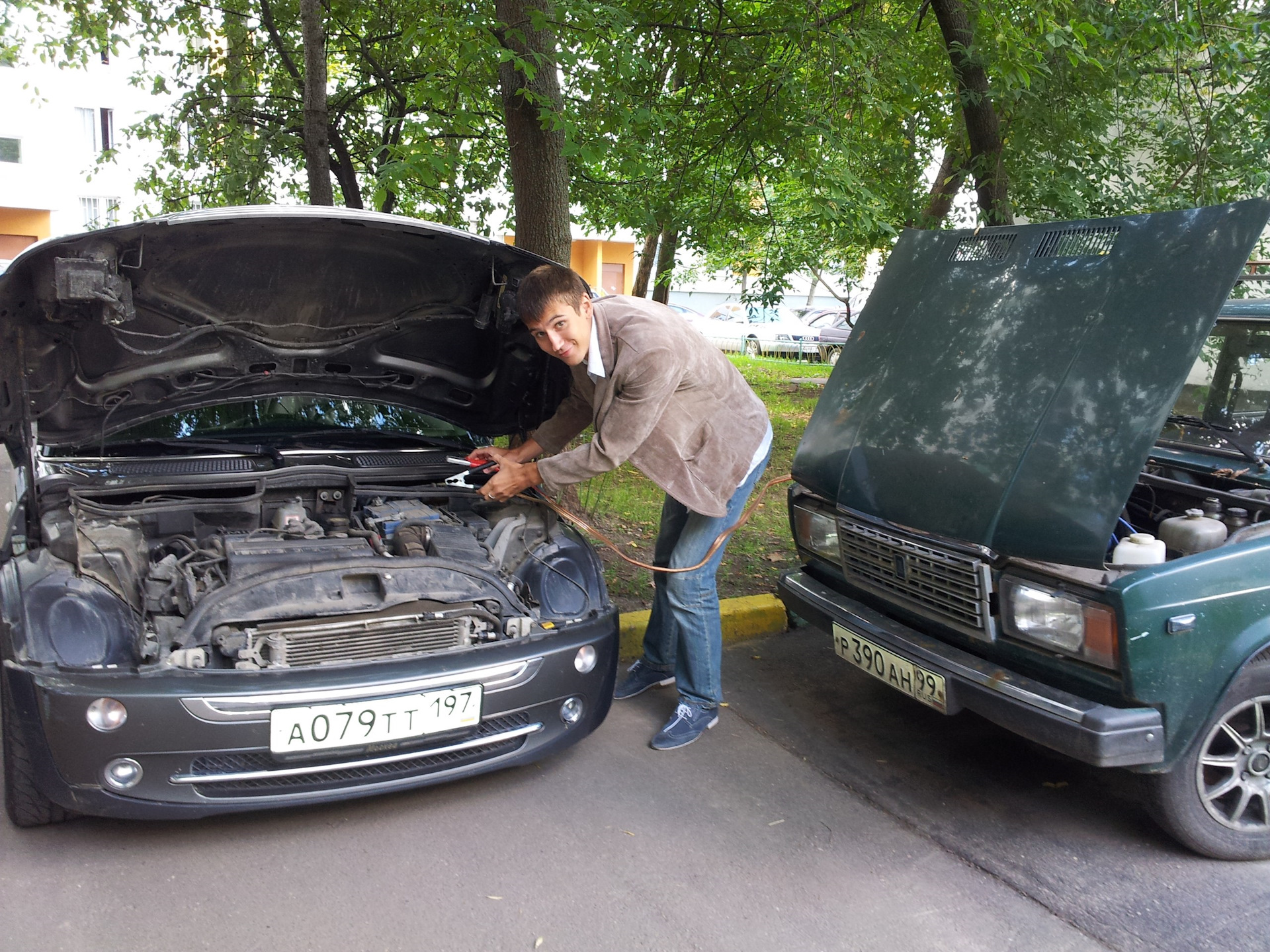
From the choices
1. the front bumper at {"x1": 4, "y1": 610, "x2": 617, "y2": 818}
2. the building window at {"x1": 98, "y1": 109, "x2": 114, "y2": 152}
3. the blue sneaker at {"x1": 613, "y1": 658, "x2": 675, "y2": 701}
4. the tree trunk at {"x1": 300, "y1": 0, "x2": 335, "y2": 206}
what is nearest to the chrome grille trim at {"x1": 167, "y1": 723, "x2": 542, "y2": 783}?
the front bumper at {"x1": 4, "y1": 610, "x2": 617, "y2": 818}

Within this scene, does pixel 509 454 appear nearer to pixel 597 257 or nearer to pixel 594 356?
pixel 594 356

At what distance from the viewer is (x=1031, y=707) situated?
9.50ft

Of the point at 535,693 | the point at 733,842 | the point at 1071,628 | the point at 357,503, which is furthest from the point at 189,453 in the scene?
the point at 1071,628

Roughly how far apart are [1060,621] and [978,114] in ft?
19.1

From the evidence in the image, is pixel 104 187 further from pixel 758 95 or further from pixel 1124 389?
pixel 1124 389

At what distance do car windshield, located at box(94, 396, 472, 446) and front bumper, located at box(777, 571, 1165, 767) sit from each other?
2.13m

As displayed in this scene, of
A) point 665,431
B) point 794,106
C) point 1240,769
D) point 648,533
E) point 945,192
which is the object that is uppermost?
point 794,106

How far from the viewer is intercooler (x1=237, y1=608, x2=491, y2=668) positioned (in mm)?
2855

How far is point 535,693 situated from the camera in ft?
10.3

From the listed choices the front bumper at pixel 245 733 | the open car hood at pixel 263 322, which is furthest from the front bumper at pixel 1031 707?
the open car hood at pixel 263 322

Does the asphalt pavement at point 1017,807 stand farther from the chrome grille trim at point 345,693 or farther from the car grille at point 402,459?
the car grille at point 402,459

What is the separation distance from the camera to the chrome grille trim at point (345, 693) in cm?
264

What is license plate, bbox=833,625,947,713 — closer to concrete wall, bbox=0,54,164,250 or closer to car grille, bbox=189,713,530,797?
car grille, bbox=189,713,530,797

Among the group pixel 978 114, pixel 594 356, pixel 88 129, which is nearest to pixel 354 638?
pixel 594 356
